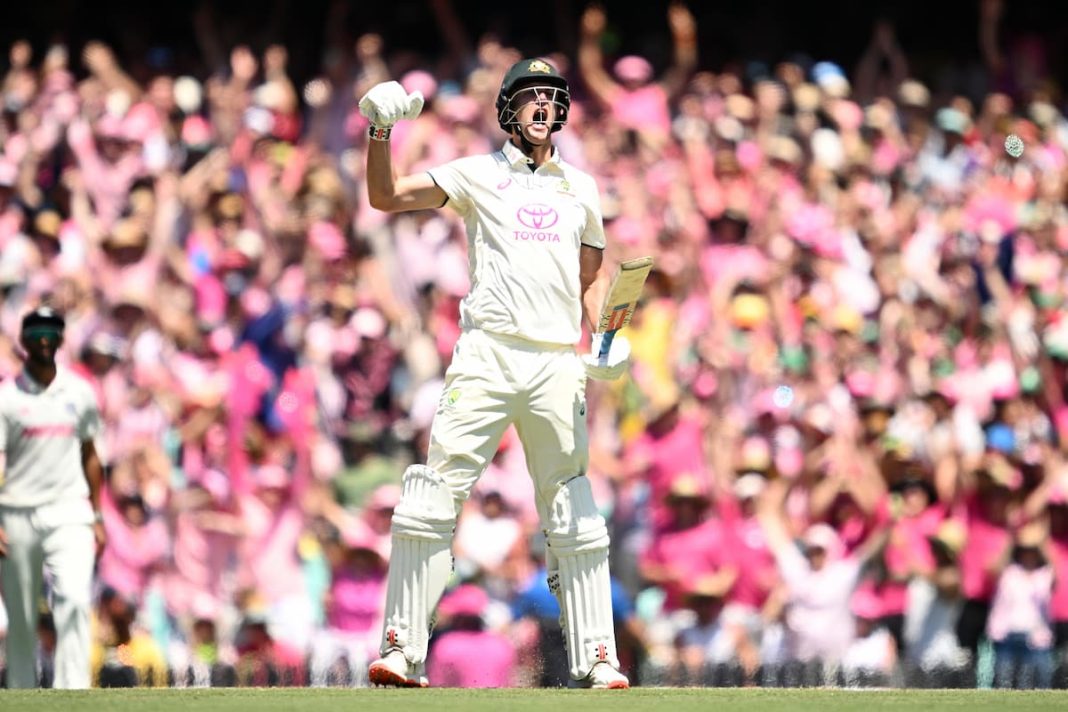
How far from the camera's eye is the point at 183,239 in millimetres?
13273

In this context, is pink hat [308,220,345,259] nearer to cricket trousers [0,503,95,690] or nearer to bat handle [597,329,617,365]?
cricket trousers [0,503,95,690]

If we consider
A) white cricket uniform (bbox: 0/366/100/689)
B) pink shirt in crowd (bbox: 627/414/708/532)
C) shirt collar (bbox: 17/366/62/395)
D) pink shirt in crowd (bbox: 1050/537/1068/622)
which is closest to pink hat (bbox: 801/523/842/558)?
pink shirt in crowd (bbox: 627/414/708/532)

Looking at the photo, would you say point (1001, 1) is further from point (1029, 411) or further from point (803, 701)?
point (803, 701)

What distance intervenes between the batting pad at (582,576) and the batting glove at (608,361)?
41cm

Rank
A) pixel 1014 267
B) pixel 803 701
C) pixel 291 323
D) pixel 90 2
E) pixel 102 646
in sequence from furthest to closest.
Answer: pixel 90 2 → pixel 1014 267 → pixel 291 323 → pixel 102 646 → pixel 803 701

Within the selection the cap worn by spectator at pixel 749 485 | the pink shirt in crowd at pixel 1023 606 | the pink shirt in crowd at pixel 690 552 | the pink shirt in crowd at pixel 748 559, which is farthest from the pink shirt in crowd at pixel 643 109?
the pink shirt in crowd at pixel 1023 606

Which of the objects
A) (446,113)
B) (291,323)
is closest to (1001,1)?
(446,113)

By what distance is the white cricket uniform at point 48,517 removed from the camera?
9609 millimetres

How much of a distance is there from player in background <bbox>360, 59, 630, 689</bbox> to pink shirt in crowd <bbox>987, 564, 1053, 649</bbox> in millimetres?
3975

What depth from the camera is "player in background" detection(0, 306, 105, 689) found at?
9.62m

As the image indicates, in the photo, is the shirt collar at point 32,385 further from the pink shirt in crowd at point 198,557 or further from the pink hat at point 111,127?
the pink hat at point 111,127

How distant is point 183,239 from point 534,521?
3.30 m

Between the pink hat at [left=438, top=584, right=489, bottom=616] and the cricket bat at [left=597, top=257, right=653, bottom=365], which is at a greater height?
the cricket bat at [left=597, top=257, right=653, bottom=365]

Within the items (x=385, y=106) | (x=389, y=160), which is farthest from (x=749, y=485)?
(x=385, y=106)
